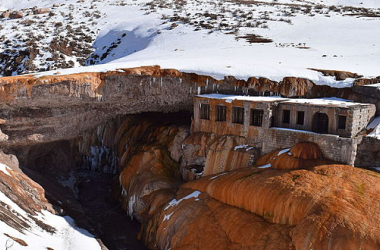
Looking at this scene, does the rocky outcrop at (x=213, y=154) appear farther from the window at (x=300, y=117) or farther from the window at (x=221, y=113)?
the window at (x=300, y=117)

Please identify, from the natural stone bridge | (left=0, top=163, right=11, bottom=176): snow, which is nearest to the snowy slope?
(left=0, top=163, right=11, bottom=176): snow

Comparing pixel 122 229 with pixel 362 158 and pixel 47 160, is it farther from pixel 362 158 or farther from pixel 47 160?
pixel 362 158

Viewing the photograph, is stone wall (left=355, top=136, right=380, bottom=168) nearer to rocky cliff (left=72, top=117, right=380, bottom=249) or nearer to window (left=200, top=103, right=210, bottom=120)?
rocky cliff (left=72, top=117, right=380, bottom=249)

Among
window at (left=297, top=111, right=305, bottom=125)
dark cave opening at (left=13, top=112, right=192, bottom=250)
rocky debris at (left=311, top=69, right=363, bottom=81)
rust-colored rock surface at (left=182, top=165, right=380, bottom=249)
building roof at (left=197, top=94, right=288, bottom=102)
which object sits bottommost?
dark cave opening at (left=13, top=112, right=192, bottom=250)

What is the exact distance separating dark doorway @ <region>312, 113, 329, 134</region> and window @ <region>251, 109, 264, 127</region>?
10.2 ft

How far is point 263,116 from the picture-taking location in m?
20.3

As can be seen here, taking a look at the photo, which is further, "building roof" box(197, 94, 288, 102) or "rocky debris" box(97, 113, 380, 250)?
"building roof" box(197, 94, 288, 102)

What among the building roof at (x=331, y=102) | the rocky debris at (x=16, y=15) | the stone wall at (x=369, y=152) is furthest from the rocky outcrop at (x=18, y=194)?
the rocky debris at (x=16, y=15)

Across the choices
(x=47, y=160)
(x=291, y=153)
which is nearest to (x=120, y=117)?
(x=47, y=160)

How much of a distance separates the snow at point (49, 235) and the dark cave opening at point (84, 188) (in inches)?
34.3

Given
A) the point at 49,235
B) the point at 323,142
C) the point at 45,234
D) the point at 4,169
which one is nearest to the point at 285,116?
the point at 323,142

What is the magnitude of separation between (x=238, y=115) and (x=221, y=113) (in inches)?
51.4

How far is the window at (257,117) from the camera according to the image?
21.0 metres

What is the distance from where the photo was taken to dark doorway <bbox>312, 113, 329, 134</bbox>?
1984 centimetres
